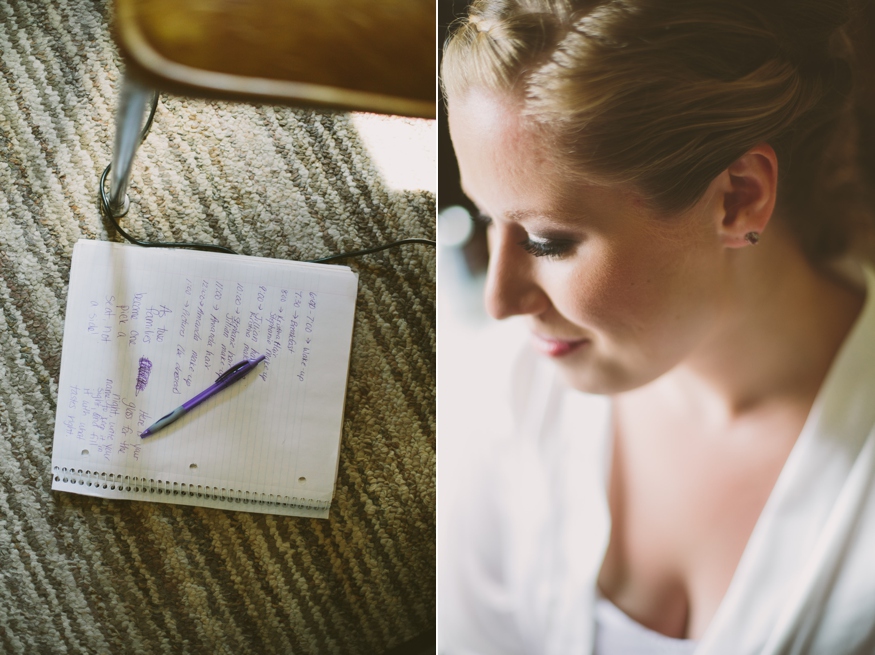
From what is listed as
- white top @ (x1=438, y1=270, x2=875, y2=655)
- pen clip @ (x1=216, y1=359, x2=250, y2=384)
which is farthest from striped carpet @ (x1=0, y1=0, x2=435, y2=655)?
white top @ (x1=438, y1=270, x2=875, y2=655)

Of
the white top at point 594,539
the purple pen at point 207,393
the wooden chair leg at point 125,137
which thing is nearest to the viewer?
the white top at point 594,539

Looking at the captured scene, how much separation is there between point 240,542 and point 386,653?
0.23 m

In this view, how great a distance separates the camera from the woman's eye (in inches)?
16.5

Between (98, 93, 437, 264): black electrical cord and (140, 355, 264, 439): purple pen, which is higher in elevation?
(98, 93, 437, 264): black electrical cord

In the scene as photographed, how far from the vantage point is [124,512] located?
30.3 inches

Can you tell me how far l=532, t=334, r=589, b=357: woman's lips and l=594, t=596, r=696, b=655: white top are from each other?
0.16m

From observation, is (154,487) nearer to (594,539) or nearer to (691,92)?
(594,539)

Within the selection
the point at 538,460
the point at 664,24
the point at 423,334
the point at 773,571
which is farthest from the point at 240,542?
the point at 664,24

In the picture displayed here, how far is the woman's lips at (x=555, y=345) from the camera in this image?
16.9 inches

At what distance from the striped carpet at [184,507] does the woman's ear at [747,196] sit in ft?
1.56

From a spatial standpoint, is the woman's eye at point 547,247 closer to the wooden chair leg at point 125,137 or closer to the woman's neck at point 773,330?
the woman's neck at point 773,330

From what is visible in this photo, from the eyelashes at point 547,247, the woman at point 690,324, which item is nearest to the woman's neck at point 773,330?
the woman at point 690,324

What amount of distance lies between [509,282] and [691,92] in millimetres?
169

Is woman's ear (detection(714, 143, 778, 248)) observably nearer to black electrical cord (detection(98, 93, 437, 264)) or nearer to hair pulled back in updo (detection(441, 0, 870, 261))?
hair pulled back in updo (detection(441, 0, 870, 261))
